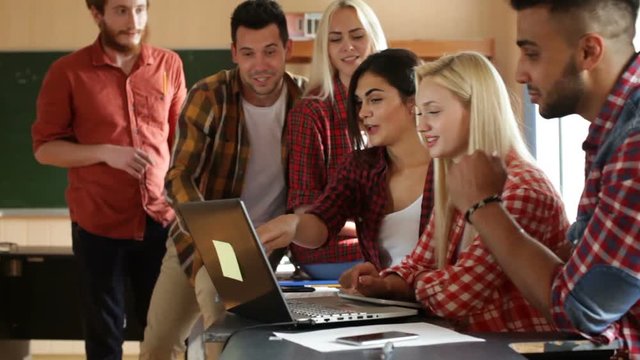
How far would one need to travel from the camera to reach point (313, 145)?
2586mm

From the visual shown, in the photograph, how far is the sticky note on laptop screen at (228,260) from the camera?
1.61m

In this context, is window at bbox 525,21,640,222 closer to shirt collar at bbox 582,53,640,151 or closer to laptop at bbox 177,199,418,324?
laptop at bbox 177,199,418,324

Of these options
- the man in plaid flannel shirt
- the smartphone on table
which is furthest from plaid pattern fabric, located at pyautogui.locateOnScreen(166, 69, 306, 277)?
the smartphone on table

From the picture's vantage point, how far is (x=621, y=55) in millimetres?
1346

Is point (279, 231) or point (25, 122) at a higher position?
point (279, 231)

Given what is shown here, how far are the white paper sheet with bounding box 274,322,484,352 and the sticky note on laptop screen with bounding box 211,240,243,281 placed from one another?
235 mm

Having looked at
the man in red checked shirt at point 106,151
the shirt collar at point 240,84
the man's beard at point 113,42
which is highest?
the man's beard at point 113,42

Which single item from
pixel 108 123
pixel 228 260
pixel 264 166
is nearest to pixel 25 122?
pixel 108 123

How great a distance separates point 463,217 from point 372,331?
382 mm

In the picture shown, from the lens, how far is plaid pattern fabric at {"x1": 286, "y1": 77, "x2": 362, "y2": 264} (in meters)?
2.56

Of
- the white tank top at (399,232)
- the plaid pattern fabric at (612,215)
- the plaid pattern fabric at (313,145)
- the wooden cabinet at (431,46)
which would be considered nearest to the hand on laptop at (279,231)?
the white tank top at (399,232)

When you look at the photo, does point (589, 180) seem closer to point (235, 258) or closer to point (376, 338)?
point (376, 338)

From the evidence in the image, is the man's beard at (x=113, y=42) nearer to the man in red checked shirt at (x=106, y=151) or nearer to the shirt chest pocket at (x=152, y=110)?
the man in red checked shirt at (x=106, y=151)

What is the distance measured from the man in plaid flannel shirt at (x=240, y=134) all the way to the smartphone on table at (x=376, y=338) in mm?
1337
